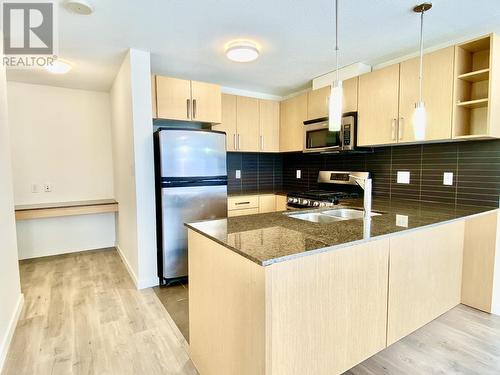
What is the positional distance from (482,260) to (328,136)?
1773 millimetres

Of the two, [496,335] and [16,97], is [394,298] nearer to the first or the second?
[496,335]

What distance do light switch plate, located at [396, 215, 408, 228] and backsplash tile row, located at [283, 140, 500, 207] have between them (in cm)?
100

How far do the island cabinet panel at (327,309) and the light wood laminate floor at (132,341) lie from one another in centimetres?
43

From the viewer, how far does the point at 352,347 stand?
1411 mm

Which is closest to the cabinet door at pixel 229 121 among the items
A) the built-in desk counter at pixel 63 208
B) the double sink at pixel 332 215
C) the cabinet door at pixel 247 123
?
the cabinet door at pixel 247 123

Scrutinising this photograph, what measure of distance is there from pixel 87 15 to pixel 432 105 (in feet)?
9.00

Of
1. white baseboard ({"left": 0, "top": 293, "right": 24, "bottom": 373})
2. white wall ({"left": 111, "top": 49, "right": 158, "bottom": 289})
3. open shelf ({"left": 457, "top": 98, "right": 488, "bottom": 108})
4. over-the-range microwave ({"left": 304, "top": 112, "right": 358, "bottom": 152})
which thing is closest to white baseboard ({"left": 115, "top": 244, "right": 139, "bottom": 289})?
white wall ({"left": 111, "top": 49, "right": 158, "bottom": 289})

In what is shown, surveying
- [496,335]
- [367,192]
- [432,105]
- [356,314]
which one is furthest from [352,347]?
[432,105]

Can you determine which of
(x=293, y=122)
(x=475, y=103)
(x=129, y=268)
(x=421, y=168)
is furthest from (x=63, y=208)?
(x=475, y=103)

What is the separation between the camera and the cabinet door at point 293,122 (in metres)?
3.62

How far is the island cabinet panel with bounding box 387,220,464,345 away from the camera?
5.19 feet

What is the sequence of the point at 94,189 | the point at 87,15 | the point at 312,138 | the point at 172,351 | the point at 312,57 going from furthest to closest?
the point at 94,189 < the point at 312,138 < the point at 312,57 < the point at 87,15 < the point at 172,351

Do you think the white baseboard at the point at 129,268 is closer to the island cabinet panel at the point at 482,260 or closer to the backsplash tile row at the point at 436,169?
the backsplash tile row at the point at 436,169

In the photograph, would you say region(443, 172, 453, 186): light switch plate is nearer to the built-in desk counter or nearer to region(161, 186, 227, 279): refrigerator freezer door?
region(161, 186, 227, 279): refrigerator freezer door
